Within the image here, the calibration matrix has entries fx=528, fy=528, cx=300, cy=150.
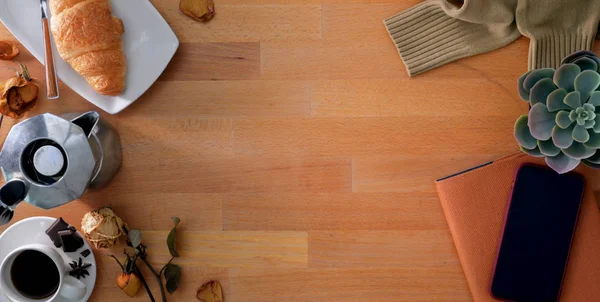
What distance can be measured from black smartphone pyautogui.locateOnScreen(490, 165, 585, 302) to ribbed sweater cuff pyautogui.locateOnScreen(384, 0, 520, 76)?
20 centimetres

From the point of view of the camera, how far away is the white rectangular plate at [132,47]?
78 cm

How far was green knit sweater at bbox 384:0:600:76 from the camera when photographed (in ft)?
2.56

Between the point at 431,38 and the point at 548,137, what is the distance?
0.77 ft

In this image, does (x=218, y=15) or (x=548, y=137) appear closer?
(x=548, y=137)

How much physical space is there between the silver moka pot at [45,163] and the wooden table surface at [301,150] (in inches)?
5.0

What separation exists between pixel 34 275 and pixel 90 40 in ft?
1.12

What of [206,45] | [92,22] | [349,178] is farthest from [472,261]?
[92,22]

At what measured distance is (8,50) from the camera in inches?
31.4

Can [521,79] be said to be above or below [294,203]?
above

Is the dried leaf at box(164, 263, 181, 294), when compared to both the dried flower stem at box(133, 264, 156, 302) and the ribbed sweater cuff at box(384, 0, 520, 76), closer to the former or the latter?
the dried flower stem at box(133, 264, 156, 302)

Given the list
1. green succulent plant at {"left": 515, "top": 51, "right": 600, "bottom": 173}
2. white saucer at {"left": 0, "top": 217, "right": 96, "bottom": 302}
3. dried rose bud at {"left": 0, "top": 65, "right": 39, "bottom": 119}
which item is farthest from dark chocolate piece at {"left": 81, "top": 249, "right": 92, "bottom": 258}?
green succulent plant at {"left": 515, "top": 51, "right": 600, "bottom": 173}

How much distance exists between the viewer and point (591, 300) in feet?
2.56

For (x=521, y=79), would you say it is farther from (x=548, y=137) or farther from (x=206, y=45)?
(x=206, y=45)

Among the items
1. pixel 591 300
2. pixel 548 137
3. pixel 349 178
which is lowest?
pixel 591 300
